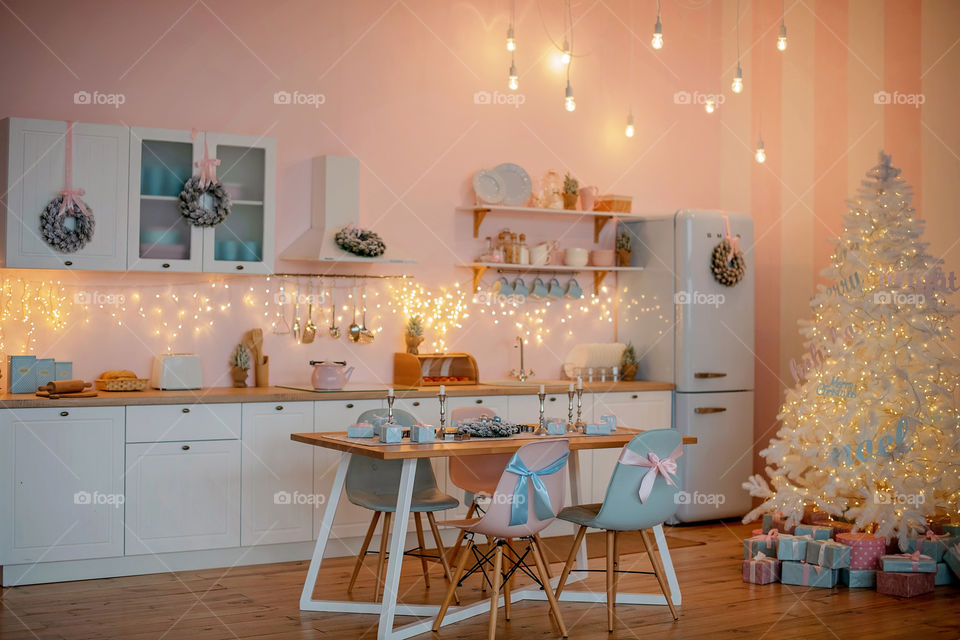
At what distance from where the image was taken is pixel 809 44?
6.69 m

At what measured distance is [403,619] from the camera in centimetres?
404

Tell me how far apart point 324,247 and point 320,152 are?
0.62 m

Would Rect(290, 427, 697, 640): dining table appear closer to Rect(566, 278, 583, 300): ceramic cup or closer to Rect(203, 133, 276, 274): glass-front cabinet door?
Rect(203, 133, 276, 274): glass-front cabinet door

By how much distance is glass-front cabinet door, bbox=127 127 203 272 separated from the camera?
492 cm

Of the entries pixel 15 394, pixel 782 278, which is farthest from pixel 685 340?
pixel 15 394

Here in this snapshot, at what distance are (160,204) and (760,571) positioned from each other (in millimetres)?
3310

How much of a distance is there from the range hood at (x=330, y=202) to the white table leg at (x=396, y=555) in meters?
1.83

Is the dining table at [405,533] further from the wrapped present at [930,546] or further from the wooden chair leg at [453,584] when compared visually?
the wrapped present at [930,546]

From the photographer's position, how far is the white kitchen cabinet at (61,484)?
4473 millimetres

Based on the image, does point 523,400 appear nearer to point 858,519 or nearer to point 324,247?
point 324,247

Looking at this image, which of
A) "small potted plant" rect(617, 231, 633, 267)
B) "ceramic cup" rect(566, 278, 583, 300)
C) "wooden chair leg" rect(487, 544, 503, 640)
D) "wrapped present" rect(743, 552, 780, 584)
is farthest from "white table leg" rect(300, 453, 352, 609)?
"small potted plant" rect(617, 231, 633, 267)

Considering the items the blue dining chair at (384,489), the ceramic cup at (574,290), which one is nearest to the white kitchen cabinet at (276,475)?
the blue dining chair at (384,489)

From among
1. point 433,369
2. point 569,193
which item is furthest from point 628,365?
point 433,369

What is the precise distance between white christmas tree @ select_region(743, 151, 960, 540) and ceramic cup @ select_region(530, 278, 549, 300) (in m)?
1.70
